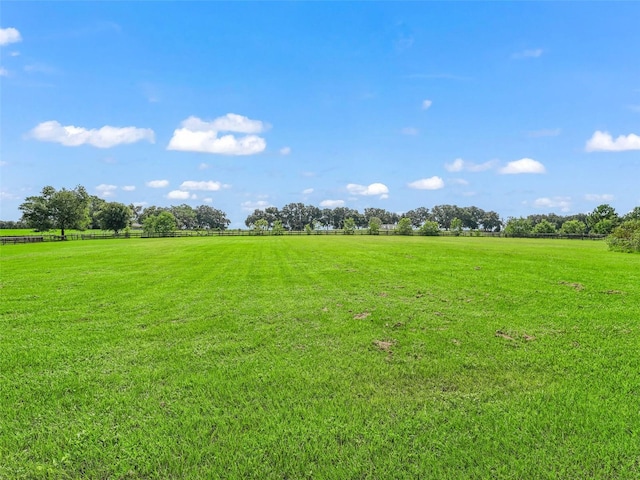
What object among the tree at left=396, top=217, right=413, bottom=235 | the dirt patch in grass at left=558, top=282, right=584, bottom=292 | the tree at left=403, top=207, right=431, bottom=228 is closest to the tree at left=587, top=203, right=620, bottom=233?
the tree at left=396, top=217, right=413, bottom=235

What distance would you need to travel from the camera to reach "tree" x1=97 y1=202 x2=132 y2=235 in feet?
235

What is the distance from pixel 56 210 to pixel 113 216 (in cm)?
1133

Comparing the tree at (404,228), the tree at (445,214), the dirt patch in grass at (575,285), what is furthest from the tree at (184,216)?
the dirt patch in grass at (575,285)

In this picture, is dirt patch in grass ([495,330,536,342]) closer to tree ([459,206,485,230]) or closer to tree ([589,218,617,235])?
tree ([589,218,617,235])

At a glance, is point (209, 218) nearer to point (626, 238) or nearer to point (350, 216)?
point (350, 216)

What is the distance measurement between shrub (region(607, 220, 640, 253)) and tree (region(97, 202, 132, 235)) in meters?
81.5

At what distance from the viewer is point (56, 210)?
2408 inches

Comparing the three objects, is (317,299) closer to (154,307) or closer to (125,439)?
(154,307)

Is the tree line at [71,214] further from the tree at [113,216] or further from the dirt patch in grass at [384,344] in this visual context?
the dirt patch in grass at [384,344]

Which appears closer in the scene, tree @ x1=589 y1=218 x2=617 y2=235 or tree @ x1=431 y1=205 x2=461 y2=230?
tree @ x1=589 y1=218 x2=617 y2=235

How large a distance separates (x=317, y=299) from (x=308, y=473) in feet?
20.6

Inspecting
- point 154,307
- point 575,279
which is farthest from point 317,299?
point 575,279

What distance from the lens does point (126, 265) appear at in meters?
16.1

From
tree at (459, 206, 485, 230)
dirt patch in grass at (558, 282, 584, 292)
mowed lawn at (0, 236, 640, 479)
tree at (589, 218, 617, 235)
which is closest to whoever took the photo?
mowed lawn at (0, 236, 640, 479)
